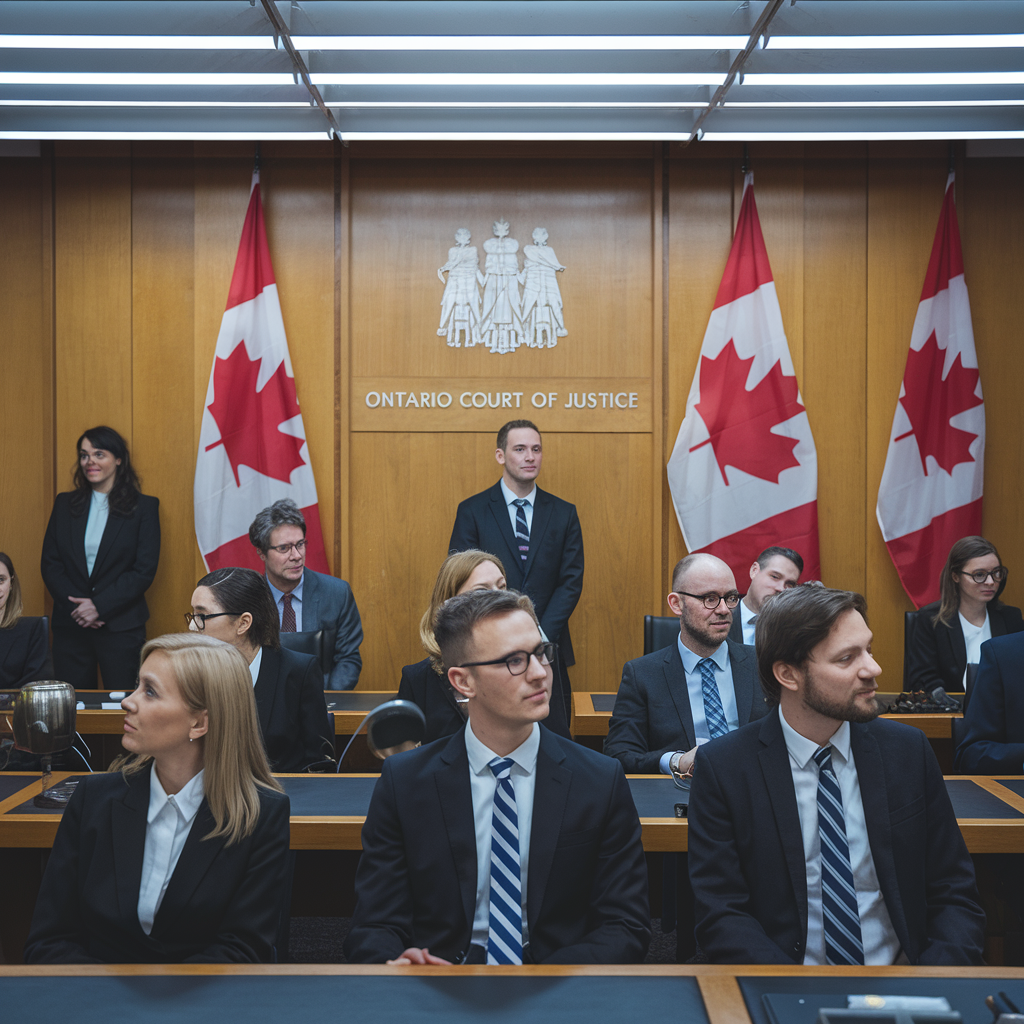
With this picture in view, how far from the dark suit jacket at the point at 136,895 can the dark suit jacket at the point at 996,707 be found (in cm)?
217

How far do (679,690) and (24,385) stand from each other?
484 cm

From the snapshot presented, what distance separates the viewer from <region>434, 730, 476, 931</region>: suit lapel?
77.5 inches

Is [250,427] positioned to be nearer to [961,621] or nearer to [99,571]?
[99,571]

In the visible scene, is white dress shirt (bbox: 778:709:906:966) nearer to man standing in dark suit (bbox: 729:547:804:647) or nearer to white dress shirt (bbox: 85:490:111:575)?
man standing in dark suit (bbox: 729:547:804:647)

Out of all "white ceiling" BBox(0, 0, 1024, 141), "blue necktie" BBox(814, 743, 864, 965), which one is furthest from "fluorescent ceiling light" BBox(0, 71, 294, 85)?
"blue necktie" BBox(814, 743, 864, 965)

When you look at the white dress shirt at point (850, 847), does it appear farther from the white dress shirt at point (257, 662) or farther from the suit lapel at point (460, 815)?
the white dress shirt at point (257, 662)

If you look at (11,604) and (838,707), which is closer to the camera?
(838,707)

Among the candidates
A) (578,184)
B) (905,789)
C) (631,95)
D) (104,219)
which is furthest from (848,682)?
(104,219)

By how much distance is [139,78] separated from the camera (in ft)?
15.9

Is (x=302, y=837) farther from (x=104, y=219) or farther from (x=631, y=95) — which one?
(x=104, y=219)

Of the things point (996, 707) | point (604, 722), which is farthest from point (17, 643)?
point (996, 707)

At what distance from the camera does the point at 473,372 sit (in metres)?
6.15

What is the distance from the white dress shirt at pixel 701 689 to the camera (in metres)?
3.28

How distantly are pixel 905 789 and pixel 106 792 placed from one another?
1631 mm
